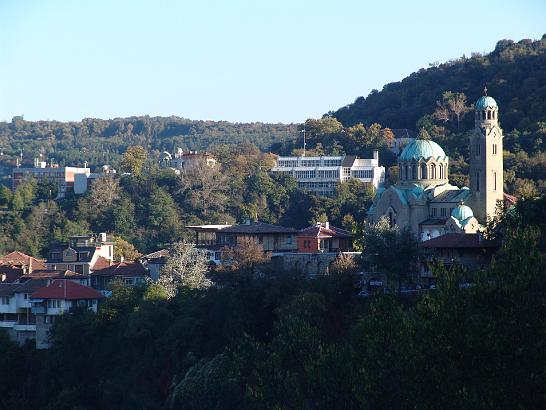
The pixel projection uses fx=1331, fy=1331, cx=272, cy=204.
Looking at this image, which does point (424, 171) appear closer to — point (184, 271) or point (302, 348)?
point (184, 271)

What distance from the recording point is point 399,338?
2839cm

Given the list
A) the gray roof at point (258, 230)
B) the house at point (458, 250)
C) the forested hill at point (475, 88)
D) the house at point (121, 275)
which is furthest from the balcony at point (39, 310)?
the forested hill at point (475, 88)

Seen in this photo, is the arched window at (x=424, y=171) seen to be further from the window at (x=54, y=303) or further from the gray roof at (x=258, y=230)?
the window at (x=54, y=303)

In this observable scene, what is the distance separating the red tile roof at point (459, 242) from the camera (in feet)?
148

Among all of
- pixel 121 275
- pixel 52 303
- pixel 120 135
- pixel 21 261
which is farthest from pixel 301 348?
pixel 120 135

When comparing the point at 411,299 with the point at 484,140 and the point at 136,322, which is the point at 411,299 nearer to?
the point at 136,322

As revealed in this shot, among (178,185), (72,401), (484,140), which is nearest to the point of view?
(72,401)

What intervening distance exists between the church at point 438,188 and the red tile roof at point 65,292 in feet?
41.3

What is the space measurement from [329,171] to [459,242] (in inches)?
1422

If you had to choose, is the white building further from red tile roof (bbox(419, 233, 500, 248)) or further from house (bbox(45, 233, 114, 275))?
red tile roof (bbox(419, 233, 500, 248))

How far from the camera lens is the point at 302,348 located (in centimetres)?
3453

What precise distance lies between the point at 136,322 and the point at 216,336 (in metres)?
3.96

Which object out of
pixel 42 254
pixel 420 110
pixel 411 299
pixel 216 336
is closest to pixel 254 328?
pixel 216 336

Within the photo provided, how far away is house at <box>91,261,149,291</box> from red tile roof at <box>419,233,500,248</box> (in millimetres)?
15023
